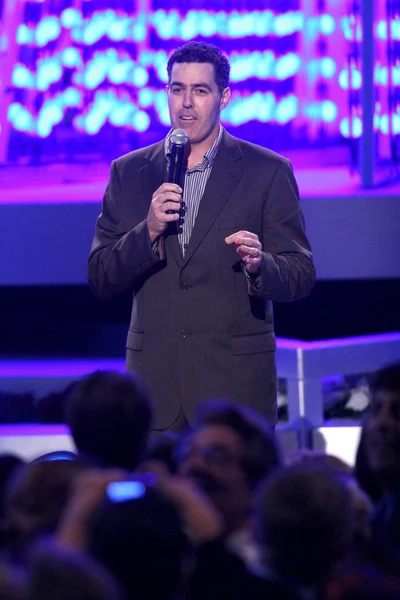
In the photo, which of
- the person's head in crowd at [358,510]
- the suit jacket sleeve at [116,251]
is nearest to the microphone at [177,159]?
the suit jacket sleeve at [116,251]

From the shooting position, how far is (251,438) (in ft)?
6.21

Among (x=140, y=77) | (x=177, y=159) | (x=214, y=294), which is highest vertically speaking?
(x=140, y=77)

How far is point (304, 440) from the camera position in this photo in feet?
13.2

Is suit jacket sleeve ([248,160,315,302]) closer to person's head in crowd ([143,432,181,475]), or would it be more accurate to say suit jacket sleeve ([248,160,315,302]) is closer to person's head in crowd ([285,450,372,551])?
person's head in crowd ([143,432,181,475])

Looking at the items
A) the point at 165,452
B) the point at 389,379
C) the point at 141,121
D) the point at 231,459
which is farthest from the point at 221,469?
the point at 141,121

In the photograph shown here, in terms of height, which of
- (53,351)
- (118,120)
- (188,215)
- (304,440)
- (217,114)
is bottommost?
(304,440)

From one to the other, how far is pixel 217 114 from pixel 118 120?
163 cm

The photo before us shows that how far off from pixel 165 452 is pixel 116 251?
74cm

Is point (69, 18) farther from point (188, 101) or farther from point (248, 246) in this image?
point (248, 246)

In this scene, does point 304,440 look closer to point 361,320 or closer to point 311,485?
point 361,320

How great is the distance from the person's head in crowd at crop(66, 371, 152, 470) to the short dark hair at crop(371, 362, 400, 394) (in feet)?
1.51

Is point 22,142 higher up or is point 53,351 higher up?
point 22,142

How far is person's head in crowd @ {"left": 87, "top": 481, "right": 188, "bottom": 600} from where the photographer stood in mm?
1347

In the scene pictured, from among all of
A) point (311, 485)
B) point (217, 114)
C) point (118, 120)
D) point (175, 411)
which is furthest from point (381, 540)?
point (118, 120)
